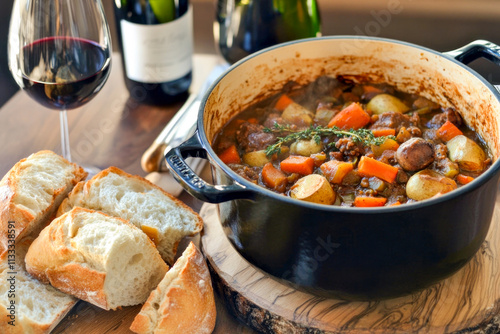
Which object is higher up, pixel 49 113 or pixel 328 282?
pixel 328 282

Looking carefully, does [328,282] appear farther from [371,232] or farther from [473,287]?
[473,287]

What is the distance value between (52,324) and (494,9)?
3.83 metres

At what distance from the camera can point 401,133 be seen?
217cm

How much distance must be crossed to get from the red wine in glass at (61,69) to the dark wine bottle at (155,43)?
42 cm

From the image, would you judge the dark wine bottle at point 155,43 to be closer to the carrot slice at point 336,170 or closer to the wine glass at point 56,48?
the wine glass at point 56,48

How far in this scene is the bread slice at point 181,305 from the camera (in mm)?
1790

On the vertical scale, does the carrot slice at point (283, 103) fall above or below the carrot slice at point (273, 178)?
below

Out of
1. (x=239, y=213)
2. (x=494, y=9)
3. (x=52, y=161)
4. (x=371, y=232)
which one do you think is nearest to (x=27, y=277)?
(x=52, y=161)

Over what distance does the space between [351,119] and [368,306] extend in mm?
732

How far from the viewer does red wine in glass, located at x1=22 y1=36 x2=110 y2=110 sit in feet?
7.67

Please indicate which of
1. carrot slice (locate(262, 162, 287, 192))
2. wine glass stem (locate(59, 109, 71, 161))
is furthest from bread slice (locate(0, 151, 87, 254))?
carrot slice (locate(262, 162, 287, 192))

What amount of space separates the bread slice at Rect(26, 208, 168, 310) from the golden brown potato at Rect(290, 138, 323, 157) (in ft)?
1.98

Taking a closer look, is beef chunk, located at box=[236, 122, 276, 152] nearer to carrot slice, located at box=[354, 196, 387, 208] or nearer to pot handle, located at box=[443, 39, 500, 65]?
carrot slice, located at box=[354, 196, 387, 208]

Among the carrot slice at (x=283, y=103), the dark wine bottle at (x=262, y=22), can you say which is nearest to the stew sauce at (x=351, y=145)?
the carrot slice at (x=283, y=103)
